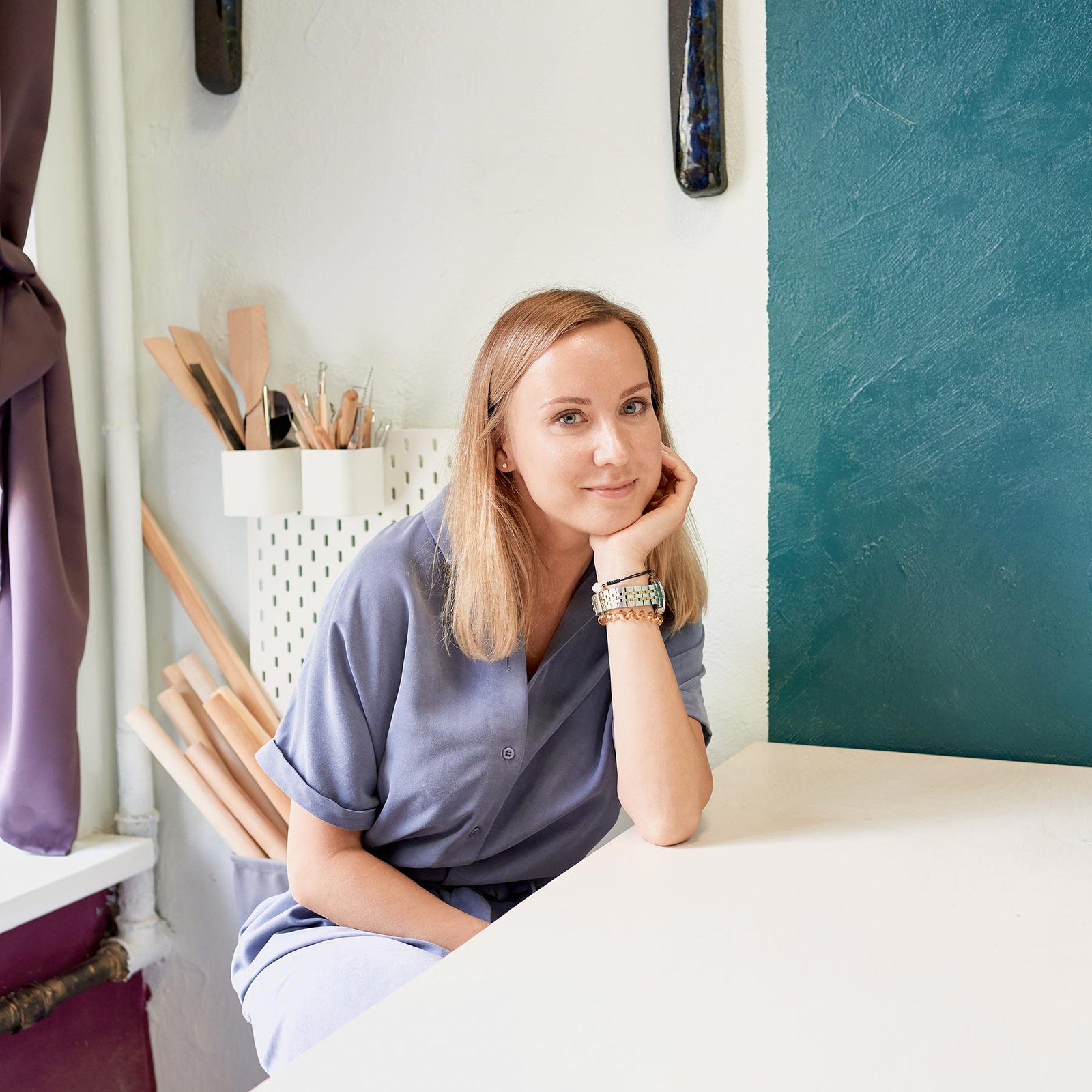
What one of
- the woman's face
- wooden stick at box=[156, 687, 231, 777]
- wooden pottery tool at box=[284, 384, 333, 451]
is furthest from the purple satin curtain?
the woman's face

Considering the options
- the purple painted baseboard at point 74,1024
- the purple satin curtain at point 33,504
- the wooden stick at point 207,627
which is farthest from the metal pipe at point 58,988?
the wooden stick at point 207,627

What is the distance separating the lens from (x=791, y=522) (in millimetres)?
1478

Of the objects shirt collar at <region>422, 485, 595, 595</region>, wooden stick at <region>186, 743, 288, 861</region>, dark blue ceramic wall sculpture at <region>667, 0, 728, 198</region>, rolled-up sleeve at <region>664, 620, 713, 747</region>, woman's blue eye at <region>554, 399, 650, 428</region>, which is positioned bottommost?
wooden stick at <region>186, 743, 288, 861</region>

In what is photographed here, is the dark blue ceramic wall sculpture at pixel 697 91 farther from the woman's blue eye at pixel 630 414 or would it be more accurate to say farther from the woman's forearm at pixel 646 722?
the woman's forearm at pixel 646 722

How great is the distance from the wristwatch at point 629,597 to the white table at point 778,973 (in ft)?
0.76

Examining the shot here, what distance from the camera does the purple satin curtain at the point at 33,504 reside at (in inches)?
62.6

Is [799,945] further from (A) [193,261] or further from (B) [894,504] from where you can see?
(A) [193,261]

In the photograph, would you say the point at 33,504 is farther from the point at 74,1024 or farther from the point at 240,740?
the point at 74,1024

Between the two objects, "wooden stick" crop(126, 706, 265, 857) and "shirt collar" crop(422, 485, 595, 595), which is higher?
"shirt collar" crop(422, 485, 595, 595)

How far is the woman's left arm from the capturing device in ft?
3.41

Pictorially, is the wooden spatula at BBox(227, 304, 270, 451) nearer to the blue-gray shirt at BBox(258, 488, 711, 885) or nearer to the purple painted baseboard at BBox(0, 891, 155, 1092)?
the blue-gray shirt at BBox(258, 488, 711, 885)

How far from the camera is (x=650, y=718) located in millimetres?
1117

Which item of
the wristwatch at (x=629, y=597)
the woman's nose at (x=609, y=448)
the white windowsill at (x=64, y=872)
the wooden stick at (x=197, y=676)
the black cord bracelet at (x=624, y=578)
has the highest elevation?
the woman's nose at (x=609, y=448)

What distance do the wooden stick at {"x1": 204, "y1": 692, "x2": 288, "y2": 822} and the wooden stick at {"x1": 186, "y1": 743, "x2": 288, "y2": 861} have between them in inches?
1.3
